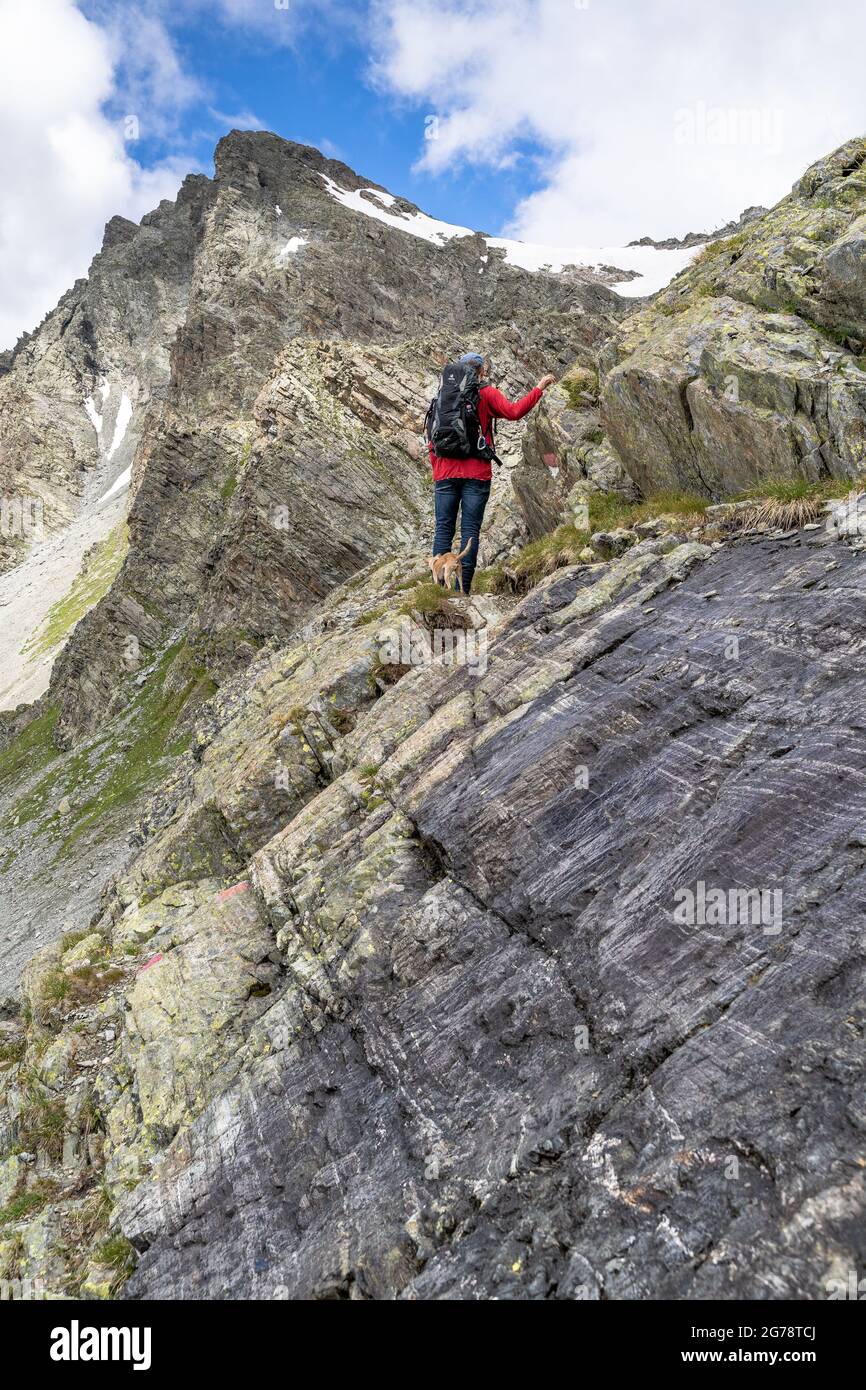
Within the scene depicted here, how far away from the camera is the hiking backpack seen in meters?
14.1

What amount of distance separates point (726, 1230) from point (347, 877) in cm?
718

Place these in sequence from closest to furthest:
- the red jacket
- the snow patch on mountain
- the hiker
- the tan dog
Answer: the red jacket → the hiker → the tan dog → the snow patch on mountain

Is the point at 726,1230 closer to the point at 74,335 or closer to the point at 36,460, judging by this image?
the point at 36,460

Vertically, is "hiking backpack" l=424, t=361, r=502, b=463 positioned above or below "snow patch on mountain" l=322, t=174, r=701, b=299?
below

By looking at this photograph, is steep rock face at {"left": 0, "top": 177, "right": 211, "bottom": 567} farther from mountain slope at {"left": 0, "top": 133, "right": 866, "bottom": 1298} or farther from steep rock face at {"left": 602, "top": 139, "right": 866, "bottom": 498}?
steep rock face at {"left": 602, "top": 139, "right": 866, "bottom": 498}

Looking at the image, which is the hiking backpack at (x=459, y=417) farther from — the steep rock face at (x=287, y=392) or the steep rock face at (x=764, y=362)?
the steep rock face at (x=287, y=392)

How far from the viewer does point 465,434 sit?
557 inches

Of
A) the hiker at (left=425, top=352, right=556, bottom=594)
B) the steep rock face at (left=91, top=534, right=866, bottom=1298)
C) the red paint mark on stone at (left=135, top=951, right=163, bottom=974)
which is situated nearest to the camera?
the steep rock face at (left=91, top=534, right=866, bottom=1298)

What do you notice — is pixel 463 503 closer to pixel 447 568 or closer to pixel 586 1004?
pixel 447 568

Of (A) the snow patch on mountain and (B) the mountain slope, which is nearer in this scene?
(B) the mountain slope

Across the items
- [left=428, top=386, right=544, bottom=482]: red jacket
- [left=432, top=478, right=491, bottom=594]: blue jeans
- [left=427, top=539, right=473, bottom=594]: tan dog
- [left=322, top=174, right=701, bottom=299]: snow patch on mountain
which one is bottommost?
[left=427, top=539, right=473, bottom=594]: tan dog

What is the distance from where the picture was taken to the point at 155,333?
162 meters

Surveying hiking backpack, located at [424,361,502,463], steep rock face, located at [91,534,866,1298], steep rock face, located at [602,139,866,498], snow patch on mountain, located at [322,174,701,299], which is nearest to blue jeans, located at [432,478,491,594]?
hiking backpack, located at [424,361,502,463]

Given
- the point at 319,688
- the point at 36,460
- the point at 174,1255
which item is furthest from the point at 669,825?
the point at 36,460
